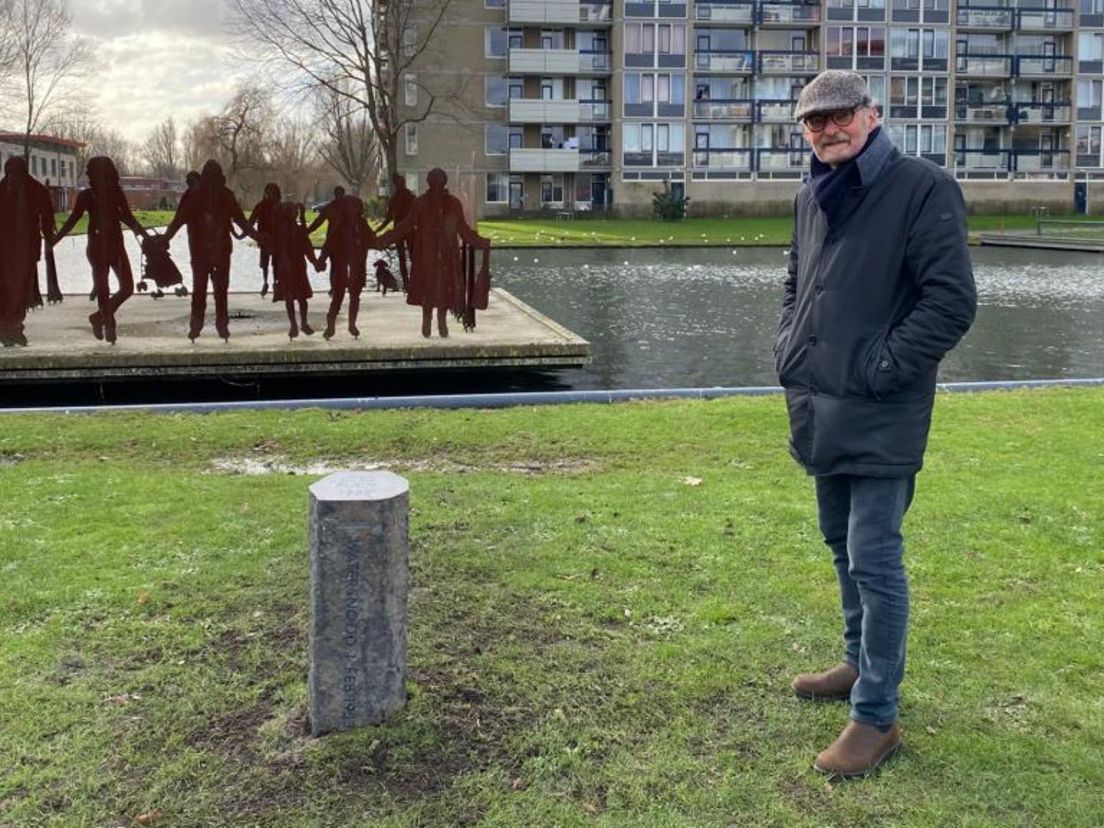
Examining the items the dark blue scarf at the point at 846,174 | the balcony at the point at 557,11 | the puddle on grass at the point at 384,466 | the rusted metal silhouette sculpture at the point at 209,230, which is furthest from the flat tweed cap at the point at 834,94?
the balcony at the point at 557,11

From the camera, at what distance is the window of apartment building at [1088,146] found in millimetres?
68250

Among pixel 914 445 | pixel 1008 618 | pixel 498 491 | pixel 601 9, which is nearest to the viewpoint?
pixel 914 445

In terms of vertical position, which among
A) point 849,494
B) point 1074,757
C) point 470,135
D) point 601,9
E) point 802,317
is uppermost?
point 601,9

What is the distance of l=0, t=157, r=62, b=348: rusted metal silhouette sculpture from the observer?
42.3 feet

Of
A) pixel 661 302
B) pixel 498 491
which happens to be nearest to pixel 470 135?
pixel 661 302

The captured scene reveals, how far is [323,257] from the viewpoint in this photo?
14.7 meters

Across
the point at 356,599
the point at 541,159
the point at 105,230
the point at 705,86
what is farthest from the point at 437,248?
the point at 705,86

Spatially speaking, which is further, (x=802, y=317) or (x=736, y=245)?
(x=736, y=245)

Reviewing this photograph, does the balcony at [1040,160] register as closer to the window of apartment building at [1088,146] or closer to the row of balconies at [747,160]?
the row of balconies at [747,160]

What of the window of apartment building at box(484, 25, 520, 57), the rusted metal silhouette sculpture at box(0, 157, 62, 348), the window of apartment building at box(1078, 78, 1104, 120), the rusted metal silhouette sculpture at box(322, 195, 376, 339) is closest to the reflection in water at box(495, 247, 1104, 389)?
the rusted metal silhouette sculpture at box(322, 195, 376, 339)

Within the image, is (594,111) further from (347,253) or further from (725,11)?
(347,253)

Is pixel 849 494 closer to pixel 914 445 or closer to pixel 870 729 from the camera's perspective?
pixel 914 445

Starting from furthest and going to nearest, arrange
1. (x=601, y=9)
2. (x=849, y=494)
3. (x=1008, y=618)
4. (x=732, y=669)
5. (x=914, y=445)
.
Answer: (x=601, y=9) → (x=1008, y=618) → (x=732, y=669) → (x=849, y=494) → (x=914, y=445)

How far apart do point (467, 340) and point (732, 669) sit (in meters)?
9.51
